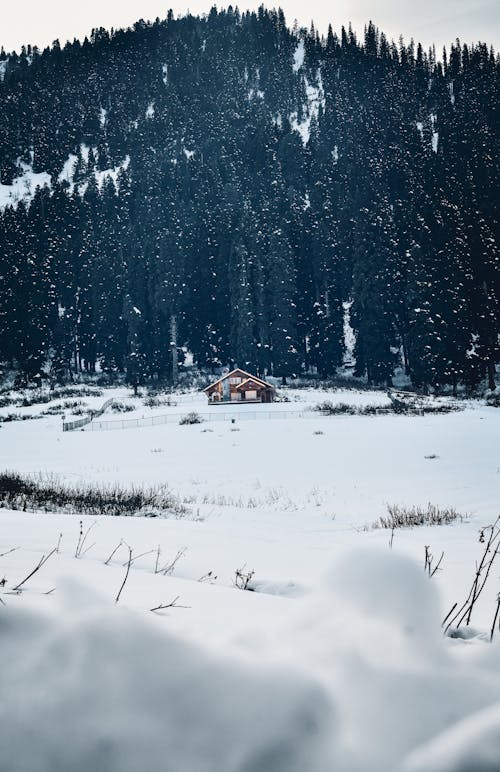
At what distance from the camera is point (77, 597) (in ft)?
6.02

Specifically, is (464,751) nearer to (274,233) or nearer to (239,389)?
(239,389)

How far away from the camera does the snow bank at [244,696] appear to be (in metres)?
1.19

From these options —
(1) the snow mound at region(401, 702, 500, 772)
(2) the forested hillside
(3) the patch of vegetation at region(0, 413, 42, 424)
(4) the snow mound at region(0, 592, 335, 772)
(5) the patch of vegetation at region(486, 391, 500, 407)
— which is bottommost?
(5) the patch of vegetation at region(486, 391, 500, 407)

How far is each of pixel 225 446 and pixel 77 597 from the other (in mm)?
19333

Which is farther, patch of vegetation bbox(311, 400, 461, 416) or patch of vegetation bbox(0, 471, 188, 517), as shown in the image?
patch of vegetation bbox(311, 400, 461, 416)

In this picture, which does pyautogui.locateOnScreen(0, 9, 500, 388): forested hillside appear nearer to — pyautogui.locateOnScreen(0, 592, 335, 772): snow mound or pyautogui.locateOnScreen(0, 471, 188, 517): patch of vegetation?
pyautogui.locateOnScreen(0, 471, 188, 517): patch of vegetation

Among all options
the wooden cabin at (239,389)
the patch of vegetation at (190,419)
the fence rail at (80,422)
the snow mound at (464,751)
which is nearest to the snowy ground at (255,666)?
the snow mound at (464,751)

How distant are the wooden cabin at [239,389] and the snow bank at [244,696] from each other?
40010 millimetres

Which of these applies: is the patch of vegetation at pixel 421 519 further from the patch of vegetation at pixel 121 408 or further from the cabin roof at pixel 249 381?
the cabin roof at pixel 249 381

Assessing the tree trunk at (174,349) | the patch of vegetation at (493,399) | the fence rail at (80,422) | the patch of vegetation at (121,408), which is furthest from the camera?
the tree trunk at (174,349)

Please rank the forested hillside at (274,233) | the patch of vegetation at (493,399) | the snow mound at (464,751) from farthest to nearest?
the forested hillside at (274,233), the patch of vegetation at (493,399), the snow mound at (464,751)

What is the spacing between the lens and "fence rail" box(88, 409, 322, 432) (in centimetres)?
3020

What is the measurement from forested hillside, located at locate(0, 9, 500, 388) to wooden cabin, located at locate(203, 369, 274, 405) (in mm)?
10022

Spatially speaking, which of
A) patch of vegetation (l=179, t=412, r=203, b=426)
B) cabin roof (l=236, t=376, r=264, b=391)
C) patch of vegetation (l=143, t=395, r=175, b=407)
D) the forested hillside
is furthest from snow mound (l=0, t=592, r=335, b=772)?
the forested hillside
